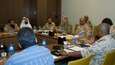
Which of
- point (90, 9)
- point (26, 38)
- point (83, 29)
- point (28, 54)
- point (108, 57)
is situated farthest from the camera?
point (90, 9)

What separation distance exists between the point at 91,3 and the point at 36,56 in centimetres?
510

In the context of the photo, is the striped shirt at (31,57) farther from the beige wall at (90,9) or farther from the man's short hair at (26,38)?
the beige wall at (90,9)

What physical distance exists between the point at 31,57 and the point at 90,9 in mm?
5147

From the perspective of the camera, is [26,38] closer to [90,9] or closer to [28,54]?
[28,54]

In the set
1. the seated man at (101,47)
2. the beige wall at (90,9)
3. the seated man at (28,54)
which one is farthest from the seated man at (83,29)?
the seated man at (28,54)

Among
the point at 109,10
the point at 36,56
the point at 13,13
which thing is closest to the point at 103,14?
the point at 109,10

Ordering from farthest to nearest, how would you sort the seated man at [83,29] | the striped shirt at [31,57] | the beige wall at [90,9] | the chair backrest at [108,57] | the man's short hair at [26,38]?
1. the beige wall at [90,9]
2. the seated man at [83,29]
3. the chair backrest at [108,57]
4. the man's short hair at [26,38]
5. the striped shirt at [31,57]

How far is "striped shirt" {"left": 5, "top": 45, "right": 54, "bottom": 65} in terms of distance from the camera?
1523mm

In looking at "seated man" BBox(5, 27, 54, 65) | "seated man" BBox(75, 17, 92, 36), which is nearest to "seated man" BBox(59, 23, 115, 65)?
"seated man" BBox(5, 27, 54, 65)

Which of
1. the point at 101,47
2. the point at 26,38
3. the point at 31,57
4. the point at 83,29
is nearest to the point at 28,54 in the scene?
→ the point at 31,57

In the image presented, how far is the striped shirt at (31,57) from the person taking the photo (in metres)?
1.52

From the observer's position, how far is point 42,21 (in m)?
7.20

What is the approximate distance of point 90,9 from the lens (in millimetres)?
6438

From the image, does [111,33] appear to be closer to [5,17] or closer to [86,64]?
[86,64]
